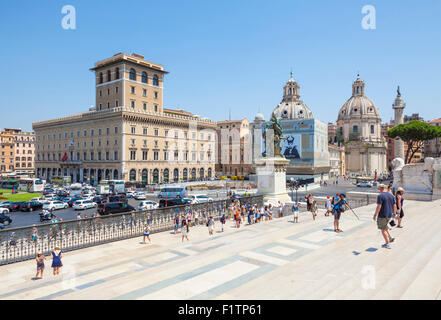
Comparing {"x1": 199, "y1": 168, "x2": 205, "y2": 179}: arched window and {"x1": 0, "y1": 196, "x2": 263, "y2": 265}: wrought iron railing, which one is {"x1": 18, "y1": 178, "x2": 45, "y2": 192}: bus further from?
{"x1": 0, "y1": 196, "x2": 263, "y2": 265}: wrought iron railing

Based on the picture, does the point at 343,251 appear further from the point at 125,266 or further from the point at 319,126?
the point at 319,126

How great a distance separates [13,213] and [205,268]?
113 feet

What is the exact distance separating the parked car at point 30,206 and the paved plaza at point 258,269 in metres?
28.0

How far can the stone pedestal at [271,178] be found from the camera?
23.7m

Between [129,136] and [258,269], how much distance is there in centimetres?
6338

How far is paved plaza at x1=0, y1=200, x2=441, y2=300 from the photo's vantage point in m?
6.64

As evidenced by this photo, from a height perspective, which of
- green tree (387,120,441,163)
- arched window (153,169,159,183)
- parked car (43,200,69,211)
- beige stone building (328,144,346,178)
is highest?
green tree (387,120,441,163)

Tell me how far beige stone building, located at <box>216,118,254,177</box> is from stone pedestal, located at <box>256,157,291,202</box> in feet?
223

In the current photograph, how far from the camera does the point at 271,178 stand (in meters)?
23.7

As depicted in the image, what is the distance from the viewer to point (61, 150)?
3206 inches

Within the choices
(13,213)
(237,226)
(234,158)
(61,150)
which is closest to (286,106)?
(234,158)

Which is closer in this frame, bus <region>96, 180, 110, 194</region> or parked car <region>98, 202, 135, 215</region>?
parked car <region>98, 202, 135, 215</region>

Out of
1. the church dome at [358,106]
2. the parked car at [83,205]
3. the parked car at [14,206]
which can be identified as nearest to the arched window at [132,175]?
the parked car at [83,205]

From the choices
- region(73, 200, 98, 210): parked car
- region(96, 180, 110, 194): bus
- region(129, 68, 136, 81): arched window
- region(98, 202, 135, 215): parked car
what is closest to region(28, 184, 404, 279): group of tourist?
region(98, 202, 135, 215): parked car
